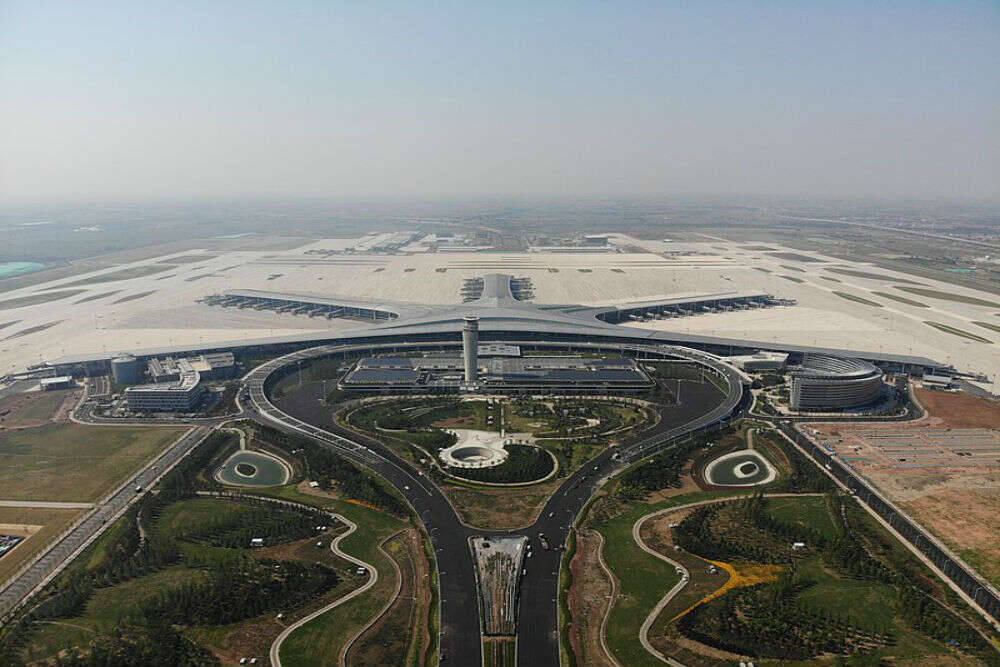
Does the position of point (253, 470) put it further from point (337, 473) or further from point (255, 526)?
point (255, 526)

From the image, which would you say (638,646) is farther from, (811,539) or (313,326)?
(313,326)

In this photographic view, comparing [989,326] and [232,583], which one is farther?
[989,326]

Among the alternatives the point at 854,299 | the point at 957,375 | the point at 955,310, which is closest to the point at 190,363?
the point at 957,375

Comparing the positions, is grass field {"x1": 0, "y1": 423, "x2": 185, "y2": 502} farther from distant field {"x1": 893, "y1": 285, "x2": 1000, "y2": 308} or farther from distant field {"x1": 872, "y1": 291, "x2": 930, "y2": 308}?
distant field {"x1": 893, "y1": 285, "x2": 1000, "y2": 308}

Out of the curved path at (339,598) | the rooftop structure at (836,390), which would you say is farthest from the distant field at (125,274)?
→ the rooftop structure at (836,390)

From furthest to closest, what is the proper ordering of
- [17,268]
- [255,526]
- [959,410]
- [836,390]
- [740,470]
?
[17,268] → [836,390] → [959,410] → [740,470] → [255,526]

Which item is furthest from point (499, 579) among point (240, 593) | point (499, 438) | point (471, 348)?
point (471, 348)

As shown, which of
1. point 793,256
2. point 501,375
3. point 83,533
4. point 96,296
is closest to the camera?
point 83,533
